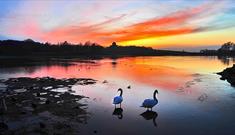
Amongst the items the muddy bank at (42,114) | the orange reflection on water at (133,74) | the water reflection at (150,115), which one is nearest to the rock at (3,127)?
the muddy bank at (42,114)

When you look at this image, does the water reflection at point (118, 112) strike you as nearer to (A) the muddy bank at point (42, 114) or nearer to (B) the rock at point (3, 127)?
(A) the muddy bank at point (42, 114)

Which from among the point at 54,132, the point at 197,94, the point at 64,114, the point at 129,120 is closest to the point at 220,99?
the point at 197,94

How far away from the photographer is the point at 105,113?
17.2 m

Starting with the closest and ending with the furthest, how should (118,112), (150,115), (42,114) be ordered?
(42,114) → (150,115) → (118,112)

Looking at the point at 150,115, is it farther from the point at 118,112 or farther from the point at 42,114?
the point at 42,114

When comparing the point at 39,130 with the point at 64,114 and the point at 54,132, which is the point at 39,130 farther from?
the point at 64,114

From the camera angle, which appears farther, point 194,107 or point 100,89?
point 100,89

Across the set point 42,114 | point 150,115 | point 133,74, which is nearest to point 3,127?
point 42,114

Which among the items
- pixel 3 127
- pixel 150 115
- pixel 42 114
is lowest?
pixel 150 115

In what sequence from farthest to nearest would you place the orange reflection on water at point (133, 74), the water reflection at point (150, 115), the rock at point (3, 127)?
the orange reflection on water at point (133, 74), the water reflection at point (150, 115), the rock at point (3, 127)

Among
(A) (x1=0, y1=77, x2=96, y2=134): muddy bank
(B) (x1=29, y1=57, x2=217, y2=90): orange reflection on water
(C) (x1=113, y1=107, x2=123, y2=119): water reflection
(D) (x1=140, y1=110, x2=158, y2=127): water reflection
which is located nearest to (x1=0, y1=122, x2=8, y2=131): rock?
(A) (x1=0, y1=77, x2=96, y2=134): muddy bank

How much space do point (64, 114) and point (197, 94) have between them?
12.1 meters

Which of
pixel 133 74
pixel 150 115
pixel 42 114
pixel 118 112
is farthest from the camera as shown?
pixel 133 74

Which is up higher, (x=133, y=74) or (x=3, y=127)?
(x=3, y=127)
